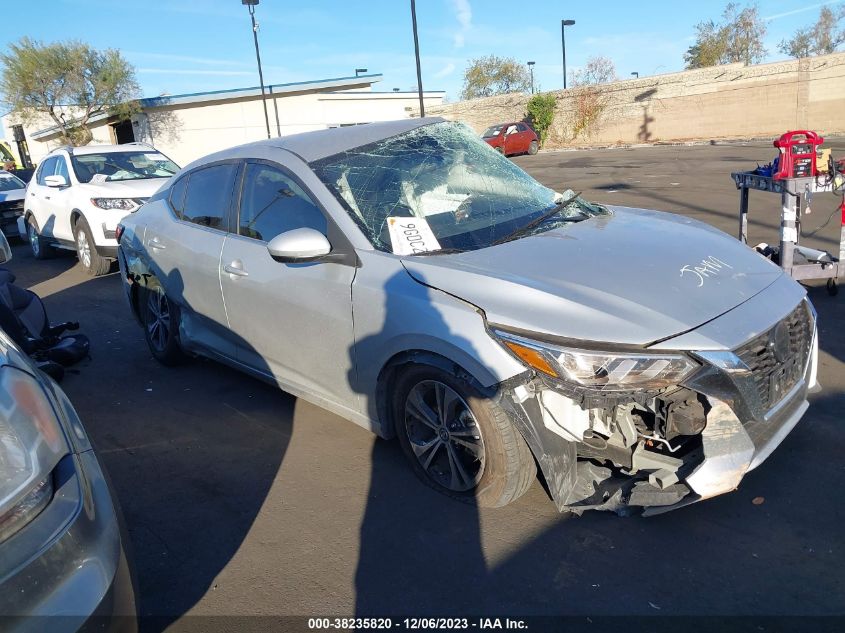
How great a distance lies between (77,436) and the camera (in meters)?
2.20

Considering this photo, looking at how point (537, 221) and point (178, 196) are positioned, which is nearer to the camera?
point (537, 221)

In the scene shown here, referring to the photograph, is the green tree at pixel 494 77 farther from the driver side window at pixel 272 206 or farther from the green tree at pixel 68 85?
the driver side window at pixel 272 206

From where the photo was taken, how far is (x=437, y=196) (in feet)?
12.3

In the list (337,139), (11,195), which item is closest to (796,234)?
(337,139)

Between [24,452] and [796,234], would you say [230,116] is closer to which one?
[796,234]

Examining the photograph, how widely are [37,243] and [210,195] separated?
8.71 m

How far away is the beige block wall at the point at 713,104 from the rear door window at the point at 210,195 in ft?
105

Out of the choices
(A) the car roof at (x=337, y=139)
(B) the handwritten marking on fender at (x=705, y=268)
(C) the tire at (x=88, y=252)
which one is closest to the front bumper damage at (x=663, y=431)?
(B) the handwritten marking on fender at (x=705, y=268)

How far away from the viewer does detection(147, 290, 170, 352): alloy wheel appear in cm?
527

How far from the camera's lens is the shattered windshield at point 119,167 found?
990 centimetres

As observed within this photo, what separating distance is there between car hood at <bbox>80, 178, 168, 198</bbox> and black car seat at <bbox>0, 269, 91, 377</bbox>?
3617mm

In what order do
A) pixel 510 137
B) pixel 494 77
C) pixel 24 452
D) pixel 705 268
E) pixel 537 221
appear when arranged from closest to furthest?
pixel 24 452 → pixel 705 268 → pixel 537 221 → pixel 510 137 → pixel 494 77

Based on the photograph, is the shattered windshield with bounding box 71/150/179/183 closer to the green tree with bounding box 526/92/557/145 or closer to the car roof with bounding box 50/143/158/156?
the car roof with bounding box 50/143/158/156

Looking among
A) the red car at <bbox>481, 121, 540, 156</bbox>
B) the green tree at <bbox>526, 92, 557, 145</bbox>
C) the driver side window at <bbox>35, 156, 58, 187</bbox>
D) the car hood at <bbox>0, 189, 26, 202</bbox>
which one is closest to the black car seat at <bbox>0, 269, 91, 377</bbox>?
the driver side window at <bbox>35, 156, 58, 187</bbox>
